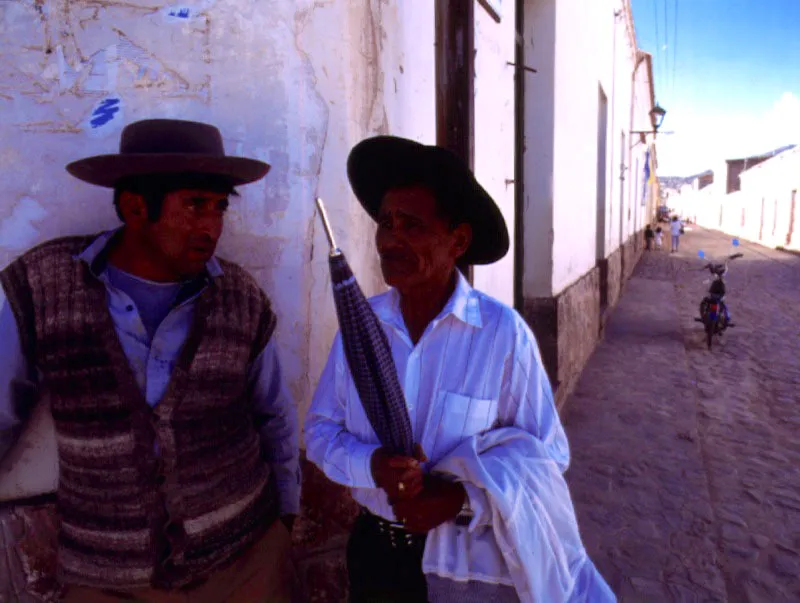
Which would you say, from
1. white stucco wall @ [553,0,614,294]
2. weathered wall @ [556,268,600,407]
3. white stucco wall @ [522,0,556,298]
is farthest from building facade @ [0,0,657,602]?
weathered wall @ [556,268,600,407]

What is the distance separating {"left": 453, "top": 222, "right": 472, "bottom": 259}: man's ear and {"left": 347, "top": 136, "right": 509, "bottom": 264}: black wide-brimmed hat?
18mm

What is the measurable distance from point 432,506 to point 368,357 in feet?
1.34

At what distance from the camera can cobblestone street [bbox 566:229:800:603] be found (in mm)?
3273

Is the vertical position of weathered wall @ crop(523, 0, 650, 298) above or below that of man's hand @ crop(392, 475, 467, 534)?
above

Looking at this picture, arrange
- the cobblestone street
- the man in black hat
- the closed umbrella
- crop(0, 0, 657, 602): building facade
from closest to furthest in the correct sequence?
the closed umbrella → the man in black hat → crop(0, 0, 657, 602): building facade → the cobblestone street

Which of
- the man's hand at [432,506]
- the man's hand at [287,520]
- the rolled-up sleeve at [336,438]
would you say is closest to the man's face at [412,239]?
the rolled-up sleeve at [336,438]

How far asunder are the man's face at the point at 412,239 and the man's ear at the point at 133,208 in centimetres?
65

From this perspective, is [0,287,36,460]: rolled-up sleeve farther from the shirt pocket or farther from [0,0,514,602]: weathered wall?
the shirt pocket

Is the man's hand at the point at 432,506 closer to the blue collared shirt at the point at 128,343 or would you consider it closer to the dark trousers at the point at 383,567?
the dark trousers at the point at 383,567

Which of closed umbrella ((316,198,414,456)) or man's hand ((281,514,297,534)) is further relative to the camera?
man's hand ((281,514,297,534))

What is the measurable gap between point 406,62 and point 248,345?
163cm

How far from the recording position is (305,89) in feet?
7.20

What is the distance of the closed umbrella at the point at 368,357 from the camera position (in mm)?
1393

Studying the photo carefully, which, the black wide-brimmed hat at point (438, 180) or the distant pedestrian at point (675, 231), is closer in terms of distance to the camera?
the black wide-brimmed hat at point (438, 180)
